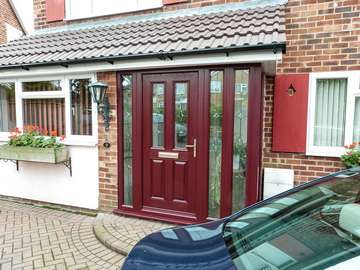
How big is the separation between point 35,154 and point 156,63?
253 centimetres

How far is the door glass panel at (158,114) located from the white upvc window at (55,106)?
3.39 feet

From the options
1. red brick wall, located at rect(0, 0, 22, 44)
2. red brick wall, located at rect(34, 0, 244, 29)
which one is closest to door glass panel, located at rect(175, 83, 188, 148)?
red brick wall, located at rect(34, 0, 244, 29)

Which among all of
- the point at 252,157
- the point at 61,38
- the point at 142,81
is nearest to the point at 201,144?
the point at 252,157

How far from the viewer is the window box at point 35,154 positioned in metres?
4.30

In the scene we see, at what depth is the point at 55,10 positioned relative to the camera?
579 centimetres

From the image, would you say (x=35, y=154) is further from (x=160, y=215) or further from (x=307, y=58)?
(x=307, y=58)

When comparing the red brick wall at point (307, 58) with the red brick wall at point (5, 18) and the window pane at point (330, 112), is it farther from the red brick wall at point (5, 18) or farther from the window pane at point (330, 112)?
the red brick wall at point (5, 18)

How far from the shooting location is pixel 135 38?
4238 mm

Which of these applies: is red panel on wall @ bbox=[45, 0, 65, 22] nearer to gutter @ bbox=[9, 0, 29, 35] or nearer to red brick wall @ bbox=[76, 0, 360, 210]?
red brick wall @ bbox=[76, 0, 360, 210]

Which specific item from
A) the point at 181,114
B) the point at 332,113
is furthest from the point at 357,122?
the point at 181,114

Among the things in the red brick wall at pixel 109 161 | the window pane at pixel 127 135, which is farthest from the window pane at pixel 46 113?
the window pane at pixel 127 135

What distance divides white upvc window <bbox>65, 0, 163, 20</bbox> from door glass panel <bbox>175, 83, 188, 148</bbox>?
Answer: 2228 mm

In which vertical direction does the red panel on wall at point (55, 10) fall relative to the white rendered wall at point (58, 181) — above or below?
above

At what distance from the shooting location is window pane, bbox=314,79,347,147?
13.3 ft
